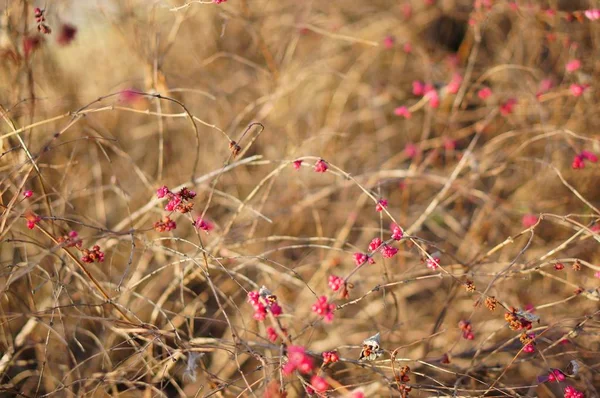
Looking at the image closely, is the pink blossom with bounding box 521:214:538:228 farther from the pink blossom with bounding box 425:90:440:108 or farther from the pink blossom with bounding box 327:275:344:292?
the pink blossom with bounding box 327:275:344:292

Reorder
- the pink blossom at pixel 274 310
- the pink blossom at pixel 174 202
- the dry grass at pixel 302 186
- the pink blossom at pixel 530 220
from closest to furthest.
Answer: the pink blossom at pixel 274 310
the pink blossom at pixel 174 202
the dry grass at pixel 302 186
the pink blossom at pixel 530 220

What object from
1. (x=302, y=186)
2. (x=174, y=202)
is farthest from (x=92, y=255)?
(x=302, y=186)

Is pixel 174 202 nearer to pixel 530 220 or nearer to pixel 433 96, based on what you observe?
pixel 433 96

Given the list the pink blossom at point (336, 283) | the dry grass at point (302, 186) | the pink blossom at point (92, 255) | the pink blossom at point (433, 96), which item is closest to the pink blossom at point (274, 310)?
the pink blossom at point (336, 283)

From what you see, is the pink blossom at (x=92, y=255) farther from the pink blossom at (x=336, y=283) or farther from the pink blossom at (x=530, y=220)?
the pink blossom at (x=530, y=220)

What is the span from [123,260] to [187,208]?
1.41 metres

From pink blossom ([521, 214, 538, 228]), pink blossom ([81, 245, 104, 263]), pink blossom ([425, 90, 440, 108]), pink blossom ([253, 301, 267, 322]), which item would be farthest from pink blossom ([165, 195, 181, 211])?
pink blossom ([521, 214, 538, 228])

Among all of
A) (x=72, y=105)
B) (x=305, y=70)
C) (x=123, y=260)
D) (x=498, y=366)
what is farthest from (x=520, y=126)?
(x=72, y=105)

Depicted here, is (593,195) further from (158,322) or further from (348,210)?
(158,322)

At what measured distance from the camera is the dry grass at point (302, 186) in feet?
5.84

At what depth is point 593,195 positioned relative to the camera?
Result: 2.57m

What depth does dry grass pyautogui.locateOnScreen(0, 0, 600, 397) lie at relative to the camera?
1779 mm

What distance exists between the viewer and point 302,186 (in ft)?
8.36

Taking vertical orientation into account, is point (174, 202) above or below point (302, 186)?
above
